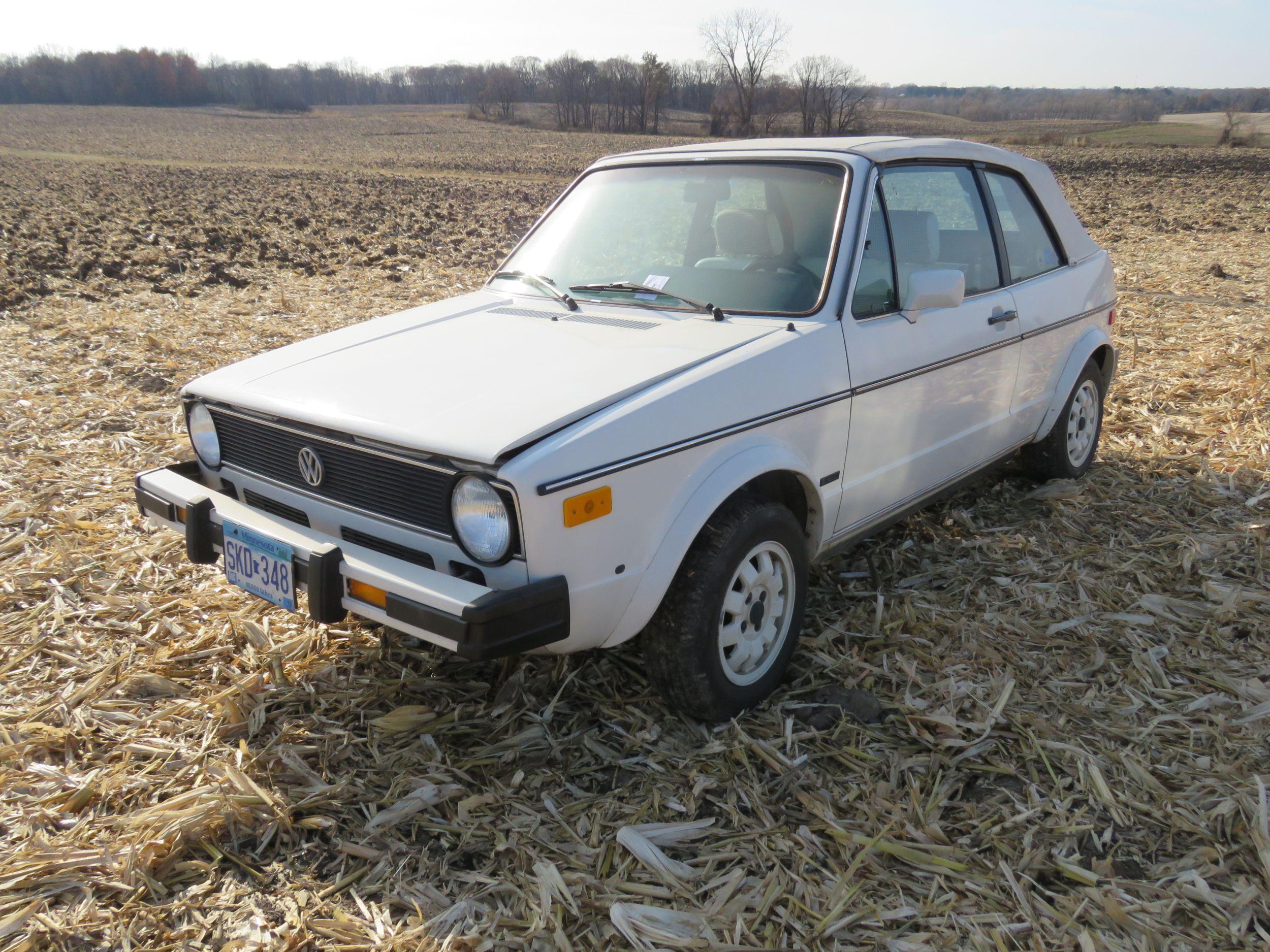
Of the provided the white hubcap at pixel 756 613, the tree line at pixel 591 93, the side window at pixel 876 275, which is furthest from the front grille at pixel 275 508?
the tree line at pixel 591 93

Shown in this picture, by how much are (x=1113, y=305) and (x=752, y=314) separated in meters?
3.03

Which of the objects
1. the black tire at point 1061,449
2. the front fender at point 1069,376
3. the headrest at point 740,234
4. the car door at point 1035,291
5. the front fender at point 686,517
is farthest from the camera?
the black tire at point 1061,449

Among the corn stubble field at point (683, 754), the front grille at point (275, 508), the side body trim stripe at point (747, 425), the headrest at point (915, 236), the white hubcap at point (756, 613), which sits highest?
the headrest at point (915, 236)

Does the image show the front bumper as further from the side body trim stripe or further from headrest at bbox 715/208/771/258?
headrest at bbox 715/208/771/258

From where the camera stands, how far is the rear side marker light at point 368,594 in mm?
2541

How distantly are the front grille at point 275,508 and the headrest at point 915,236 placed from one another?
93.7 inches

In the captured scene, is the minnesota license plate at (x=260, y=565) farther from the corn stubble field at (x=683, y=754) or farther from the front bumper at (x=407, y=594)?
the corn stubble field at (x=683, y=754)

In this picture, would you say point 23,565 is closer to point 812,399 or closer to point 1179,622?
point 812,399

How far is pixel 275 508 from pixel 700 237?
6.33ft

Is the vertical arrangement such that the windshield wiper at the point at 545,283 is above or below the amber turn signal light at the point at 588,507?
above

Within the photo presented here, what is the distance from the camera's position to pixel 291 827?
2.67 meters

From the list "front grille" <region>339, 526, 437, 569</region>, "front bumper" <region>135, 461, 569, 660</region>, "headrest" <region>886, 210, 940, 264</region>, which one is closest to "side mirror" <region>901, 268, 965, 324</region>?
"headrest" <region>886, 210, 940, 264</region>

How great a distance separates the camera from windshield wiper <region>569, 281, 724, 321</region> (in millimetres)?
3332

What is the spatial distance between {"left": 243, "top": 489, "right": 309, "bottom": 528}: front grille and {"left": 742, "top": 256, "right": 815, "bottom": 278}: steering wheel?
1.81 m
